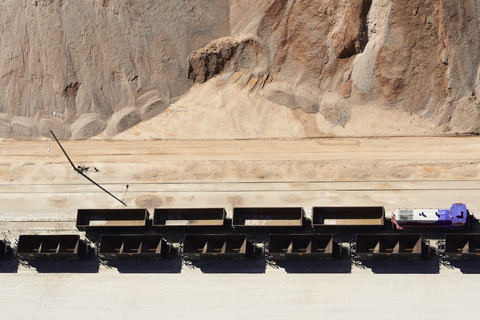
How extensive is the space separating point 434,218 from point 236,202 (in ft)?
44.9

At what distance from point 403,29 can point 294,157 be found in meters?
12.7

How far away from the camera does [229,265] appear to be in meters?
34.5

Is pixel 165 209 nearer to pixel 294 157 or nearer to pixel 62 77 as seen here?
pixel 294 157

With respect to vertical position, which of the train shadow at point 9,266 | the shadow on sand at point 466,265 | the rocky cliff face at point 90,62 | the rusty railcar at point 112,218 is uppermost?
the rocky cliff face at point 90,62

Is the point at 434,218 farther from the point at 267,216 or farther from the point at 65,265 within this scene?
the point at 65,265

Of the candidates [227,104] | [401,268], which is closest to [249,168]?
[227,104]

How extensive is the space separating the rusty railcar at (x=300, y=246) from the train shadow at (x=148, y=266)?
263 inches

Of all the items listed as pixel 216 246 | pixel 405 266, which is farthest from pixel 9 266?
pixel 405 266

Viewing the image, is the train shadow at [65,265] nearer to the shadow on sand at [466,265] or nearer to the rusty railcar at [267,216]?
the rusty railcar at [267,216]

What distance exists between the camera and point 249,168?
37.6 meters

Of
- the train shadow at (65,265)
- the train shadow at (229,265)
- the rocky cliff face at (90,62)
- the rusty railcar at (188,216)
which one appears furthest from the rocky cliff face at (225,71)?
the train shadow at (65,265)

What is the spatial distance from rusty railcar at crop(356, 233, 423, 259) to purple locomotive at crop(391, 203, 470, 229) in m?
0.86

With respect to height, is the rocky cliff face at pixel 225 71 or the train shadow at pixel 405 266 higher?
the rocky cliff face at pixel 225 71

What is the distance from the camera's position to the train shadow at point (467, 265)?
1292 inches
